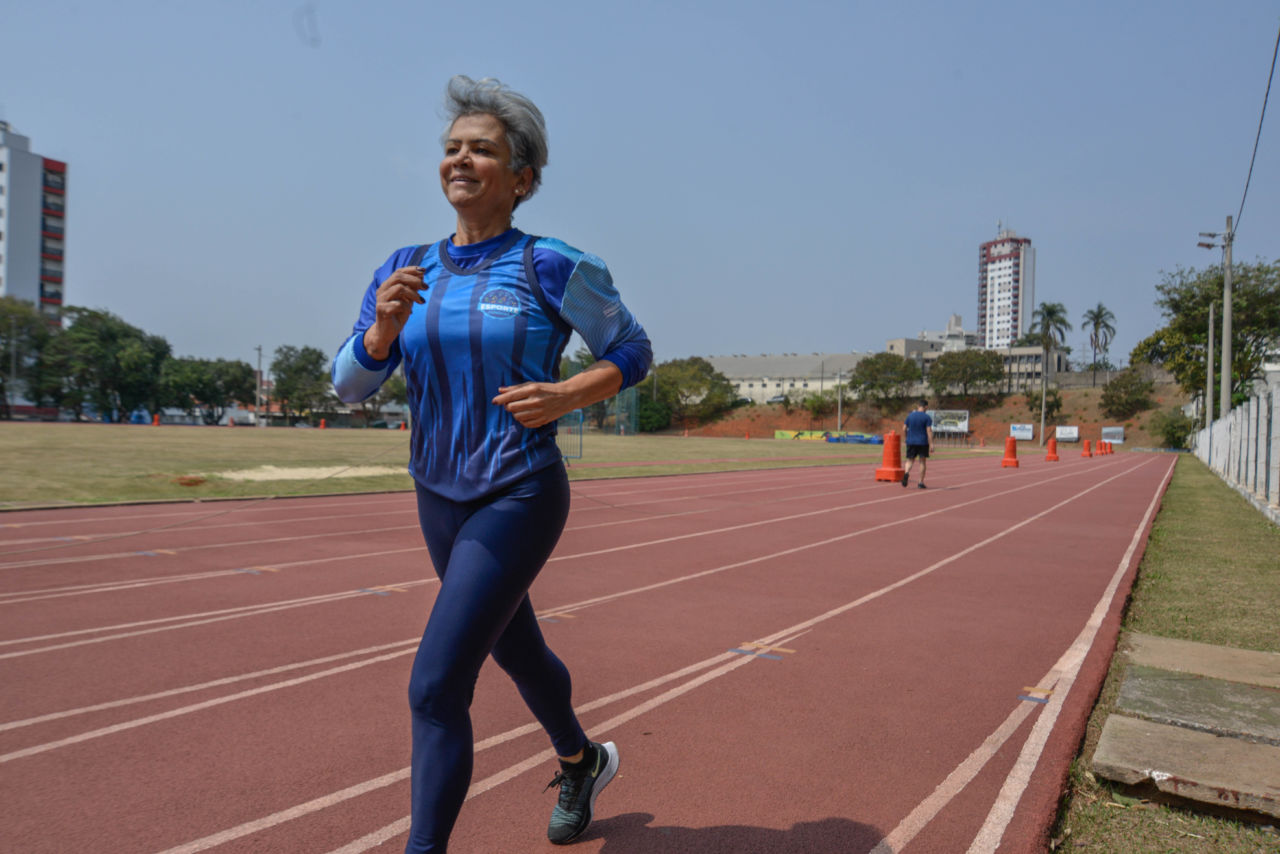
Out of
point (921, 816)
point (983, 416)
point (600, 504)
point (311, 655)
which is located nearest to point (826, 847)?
point (921, 816)

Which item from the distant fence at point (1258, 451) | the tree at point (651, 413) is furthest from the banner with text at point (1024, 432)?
the distant fence at point (1258, 451)

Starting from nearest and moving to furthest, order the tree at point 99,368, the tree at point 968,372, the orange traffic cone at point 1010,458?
1. the orange traffic cone at point 1010,458
2. the tree at point 99,368
3. the tree at point 968,372

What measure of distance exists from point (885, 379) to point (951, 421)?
18747mm

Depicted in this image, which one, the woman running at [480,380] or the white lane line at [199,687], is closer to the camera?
the woman running at [480,380]

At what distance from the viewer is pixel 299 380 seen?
93.7 meters

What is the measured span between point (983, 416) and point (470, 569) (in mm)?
96571

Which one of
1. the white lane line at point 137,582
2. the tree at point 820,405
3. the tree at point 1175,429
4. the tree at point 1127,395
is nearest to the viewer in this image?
the white lane line at point 137,582

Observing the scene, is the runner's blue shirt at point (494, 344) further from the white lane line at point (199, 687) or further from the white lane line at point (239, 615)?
the white lane line at point (239, 615)

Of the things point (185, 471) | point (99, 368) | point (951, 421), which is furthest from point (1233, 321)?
point (99, 368)

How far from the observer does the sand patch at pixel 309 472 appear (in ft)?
54.2

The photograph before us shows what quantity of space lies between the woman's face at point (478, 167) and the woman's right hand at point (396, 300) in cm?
24

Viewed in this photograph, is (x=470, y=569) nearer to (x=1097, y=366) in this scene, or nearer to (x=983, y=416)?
(x=983, y=416)

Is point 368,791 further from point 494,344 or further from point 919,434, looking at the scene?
point 919,434

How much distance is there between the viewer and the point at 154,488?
13844 millimetres
